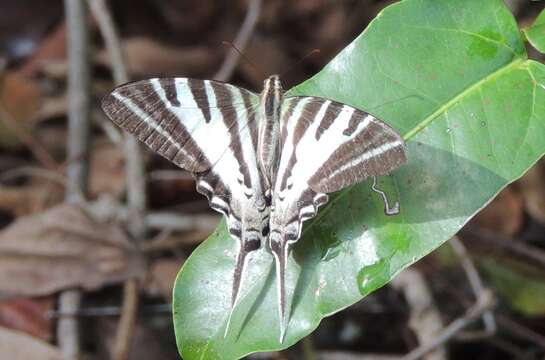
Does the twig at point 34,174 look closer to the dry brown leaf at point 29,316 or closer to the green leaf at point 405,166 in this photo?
the dry brown leaf at point 29,316

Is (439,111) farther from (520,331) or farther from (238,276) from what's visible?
(520,331)

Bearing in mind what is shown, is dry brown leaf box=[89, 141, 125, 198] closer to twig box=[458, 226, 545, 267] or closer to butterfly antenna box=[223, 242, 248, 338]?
twig box=[458, 226, 545, 267]

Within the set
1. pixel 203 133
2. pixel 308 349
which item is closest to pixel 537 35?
pixel 203 133

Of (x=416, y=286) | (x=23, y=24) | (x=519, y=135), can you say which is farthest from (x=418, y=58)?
(x=23, y=24)

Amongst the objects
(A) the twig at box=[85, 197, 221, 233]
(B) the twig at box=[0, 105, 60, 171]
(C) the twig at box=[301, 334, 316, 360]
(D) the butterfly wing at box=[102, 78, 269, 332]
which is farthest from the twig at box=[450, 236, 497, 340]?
(B) the twig at box=[0, 105, 60, 171]

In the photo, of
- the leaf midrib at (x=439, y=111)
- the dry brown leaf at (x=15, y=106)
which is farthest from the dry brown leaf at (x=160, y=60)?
the leaf midrib at (x=439, y=111)

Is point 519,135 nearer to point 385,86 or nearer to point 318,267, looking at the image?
point 385,86

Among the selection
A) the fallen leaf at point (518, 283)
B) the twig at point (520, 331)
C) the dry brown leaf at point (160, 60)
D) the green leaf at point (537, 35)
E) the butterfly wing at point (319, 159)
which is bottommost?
the twig at point (520, 331)
